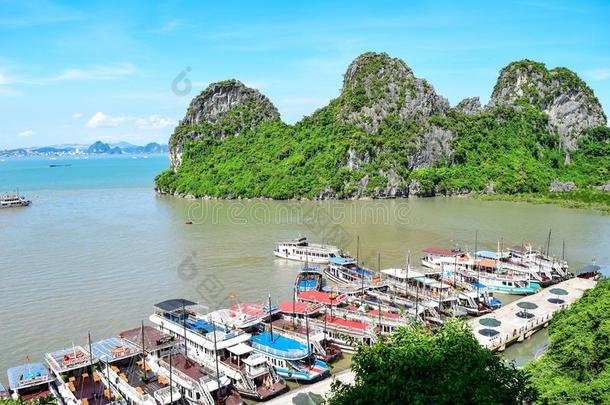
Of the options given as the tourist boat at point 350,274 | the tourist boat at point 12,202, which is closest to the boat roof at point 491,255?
the tourist boat at point 350,274

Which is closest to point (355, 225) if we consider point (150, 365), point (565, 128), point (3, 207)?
point (150, 365)

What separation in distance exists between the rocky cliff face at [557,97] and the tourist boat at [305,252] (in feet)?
240

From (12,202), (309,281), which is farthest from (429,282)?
(12,202)

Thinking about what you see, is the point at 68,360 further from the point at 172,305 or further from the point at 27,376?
the point at 172,305

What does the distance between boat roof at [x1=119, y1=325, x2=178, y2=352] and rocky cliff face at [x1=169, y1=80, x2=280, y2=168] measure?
3082 inches

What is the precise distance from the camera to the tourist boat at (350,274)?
3022 centimetres

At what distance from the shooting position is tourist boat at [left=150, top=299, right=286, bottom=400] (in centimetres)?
1922

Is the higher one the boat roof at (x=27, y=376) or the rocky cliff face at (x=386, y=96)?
the rocky cliff face at (x=386, y=96)

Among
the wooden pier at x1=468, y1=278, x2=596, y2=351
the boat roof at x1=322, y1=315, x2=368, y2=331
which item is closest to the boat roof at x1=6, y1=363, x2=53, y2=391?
the boat roof at x1=322, y1=315, x2=368, y2=331

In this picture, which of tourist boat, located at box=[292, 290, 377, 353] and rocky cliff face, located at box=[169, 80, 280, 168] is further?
rocky cliff face, located at box=[169, 80, 280, 168]

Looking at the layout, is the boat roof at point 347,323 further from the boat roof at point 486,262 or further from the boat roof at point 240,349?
the boat roof at point 486,262

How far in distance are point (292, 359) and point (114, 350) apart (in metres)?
7.07

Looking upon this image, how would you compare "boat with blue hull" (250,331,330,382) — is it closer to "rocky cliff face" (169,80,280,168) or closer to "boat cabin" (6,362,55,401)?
"boat cabin" (6,362,55,401)

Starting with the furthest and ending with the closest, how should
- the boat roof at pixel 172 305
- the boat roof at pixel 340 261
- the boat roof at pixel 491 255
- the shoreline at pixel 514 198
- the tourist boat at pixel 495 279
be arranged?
the shoreline at pixel 514 198
the boat roof at pixel 491 255
the boat roof at pixel 340 261
the tourist boat at pixel 495 279
the boat roof at pixel 172 305
